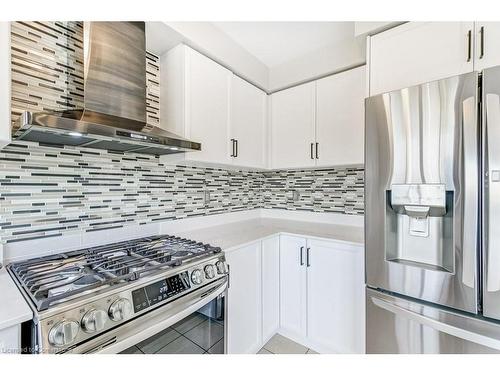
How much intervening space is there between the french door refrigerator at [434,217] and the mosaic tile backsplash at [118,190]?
0.93m

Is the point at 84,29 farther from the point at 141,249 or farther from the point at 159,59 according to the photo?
the point at 141,249

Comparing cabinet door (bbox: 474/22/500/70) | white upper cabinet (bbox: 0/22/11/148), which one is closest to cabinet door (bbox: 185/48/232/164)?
white upper cabinet (bbox: 0/22/11/148)

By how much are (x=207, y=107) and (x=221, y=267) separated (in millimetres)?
1081

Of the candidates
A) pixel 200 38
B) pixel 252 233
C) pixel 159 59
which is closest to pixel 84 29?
pixel 159 59

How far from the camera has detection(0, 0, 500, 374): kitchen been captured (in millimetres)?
970

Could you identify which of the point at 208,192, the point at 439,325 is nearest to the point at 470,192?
the point at 439,325

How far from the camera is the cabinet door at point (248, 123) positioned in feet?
6.40

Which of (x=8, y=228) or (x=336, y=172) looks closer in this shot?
(x=8, y=228)

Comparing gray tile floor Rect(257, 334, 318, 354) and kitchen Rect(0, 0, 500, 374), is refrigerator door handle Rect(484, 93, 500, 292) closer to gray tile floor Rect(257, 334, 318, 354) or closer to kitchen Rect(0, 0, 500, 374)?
kitchen Rect(0, 0, 500, 374)

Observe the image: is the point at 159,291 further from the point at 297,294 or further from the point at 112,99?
the point at 297,294

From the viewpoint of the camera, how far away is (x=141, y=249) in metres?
1.34

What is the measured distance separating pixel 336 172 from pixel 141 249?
1738 millimetres

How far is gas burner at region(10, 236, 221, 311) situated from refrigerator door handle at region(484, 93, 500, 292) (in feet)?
4.01

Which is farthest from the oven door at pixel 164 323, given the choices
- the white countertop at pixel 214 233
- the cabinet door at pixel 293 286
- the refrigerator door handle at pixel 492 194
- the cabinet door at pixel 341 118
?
the cabinet door at pixel 341 118
